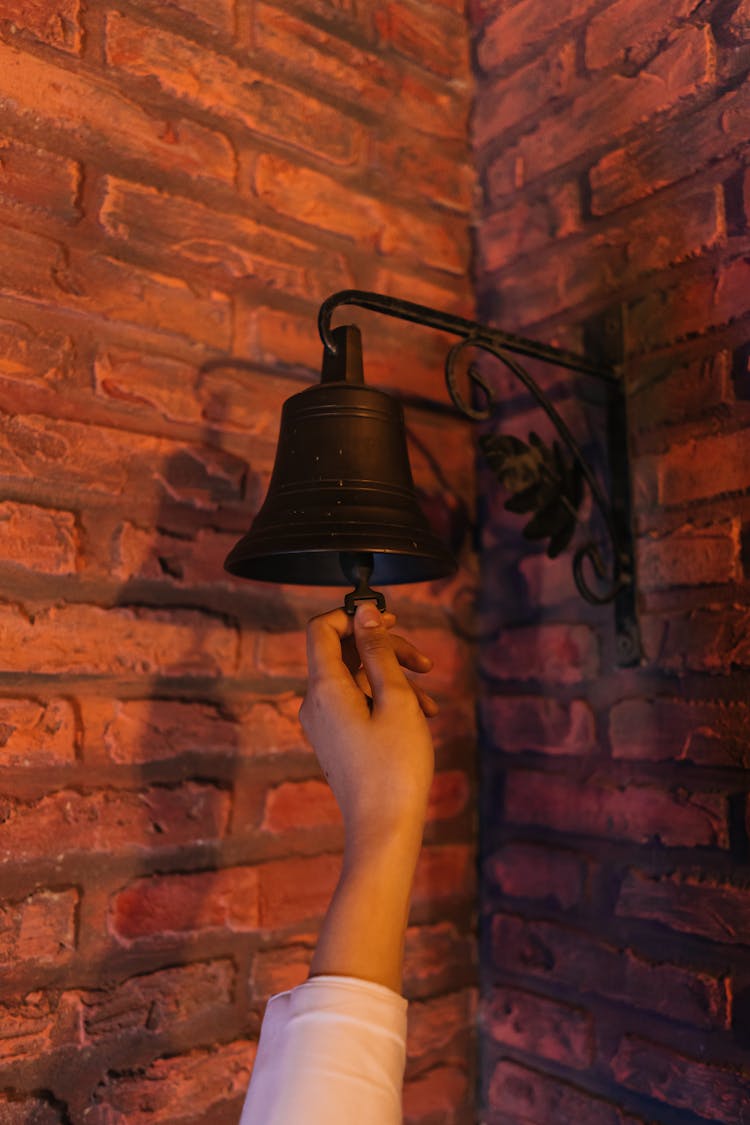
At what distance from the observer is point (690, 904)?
1.06 metres

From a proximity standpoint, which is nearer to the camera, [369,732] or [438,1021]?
[369,732]

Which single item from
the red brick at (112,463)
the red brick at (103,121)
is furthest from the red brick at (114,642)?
the red brick at (103,121)

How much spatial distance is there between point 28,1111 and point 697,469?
1024mm

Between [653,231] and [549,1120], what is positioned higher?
[653,231]

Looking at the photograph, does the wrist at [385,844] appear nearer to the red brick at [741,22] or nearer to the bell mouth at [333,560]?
the bell mouth at [333,560]

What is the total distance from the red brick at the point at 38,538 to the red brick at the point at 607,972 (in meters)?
0.77

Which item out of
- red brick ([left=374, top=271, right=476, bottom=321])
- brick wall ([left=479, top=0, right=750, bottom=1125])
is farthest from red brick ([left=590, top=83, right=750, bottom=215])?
red brick ([left=374, top=271, right=476, bottom=321])

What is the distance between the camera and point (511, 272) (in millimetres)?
1395

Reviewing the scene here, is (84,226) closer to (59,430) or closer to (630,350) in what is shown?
(59,430)

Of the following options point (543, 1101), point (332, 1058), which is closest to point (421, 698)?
point (332, 1058)

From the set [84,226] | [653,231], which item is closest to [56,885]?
[84,226]

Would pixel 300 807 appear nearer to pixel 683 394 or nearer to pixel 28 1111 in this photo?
pixel 28 1111

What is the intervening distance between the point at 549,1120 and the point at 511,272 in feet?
3.88

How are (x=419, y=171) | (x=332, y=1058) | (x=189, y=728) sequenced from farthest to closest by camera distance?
(x=419, y=171) → (x=189, y=728) → (x=332, y=1058)
